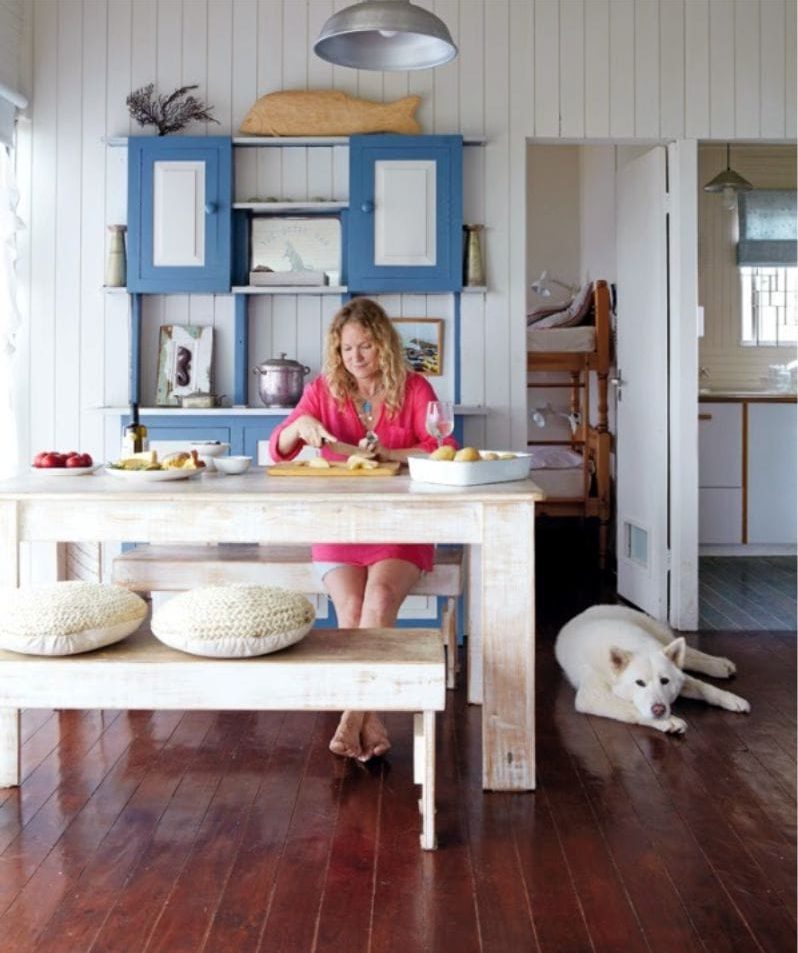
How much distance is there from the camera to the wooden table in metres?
2.62

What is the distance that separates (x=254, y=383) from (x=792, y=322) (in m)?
4.94

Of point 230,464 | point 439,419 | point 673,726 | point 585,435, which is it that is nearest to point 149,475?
point 230,464

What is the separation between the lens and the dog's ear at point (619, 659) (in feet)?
10.8

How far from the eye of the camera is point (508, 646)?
2.68 metres

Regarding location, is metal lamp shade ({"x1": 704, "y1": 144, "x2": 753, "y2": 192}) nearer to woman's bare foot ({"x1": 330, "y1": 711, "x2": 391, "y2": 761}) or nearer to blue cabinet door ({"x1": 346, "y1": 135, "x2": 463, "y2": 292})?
blue cabinet door ({"x1": 346, "y1": 135, "x2": 463, "y2": 292})

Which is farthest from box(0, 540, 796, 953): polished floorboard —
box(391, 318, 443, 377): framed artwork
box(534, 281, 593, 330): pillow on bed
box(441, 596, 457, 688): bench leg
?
box(534, 281, 593, 330): pillow on bed

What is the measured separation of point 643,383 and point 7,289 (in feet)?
9.47

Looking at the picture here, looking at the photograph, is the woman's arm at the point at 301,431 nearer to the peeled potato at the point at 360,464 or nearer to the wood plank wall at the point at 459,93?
the peeled potato at the point at 360,464

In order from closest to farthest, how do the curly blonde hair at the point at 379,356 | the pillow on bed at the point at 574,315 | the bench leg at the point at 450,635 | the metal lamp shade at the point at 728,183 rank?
the curly blonde hair at the point at 379,356
the bench leg at the point at 450,635
the pillow on bed at the point at 574,315
the metal lamp shade at the point at 728,183

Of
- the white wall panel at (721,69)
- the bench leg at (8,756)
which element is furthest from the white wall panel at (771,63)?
the bench leg at (8,756)

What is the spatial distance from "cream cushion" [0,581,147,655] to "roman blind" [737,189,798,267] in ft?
22.0

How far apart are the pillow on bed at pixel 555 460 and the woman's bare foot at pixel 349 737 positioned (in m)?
3.81

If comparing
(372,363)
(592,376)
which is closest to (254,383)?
(372,363)

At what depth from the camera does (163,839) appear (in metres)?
2.39
